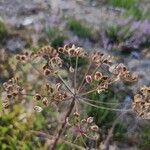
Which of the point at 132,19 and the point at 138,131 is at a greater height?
the point at 132,19

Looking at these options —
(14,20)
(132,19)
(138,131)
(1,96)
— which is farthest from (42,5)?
(138,131)

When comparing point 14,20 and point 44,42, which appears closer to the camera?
point 44,42

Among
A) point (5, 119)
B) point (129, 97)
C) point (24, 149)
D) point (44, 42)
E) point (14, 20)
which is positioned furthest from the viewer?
point (14, 20)

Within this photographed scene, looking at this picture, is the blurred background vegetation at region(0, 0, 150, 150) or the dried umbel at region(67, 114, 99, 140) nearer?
the dried umbel at region(67, 114, 99, 140)

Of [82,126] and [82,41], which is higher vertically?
[82,126]

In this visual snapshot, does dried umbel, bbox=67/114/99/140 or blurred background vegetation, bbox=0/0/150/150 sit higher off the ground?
dried umbel, bbox=67/114/99/140

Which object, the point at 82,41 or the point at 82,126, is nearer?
the point at 82,126

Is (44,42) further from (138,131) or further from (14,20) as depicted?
(138,131)

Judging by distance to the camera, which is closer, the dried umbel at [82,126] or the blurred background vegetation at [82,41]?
the dried umbel at [82,126]

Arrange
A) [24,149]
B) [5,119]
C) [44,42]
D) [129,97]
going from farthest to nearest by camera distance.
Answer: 1. [44,42]
2. [129,97]
3. [5,119]
4. [24,149]

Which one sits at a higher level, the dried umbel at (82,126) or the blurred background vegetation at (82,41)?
the dried umbel at (82,126)
